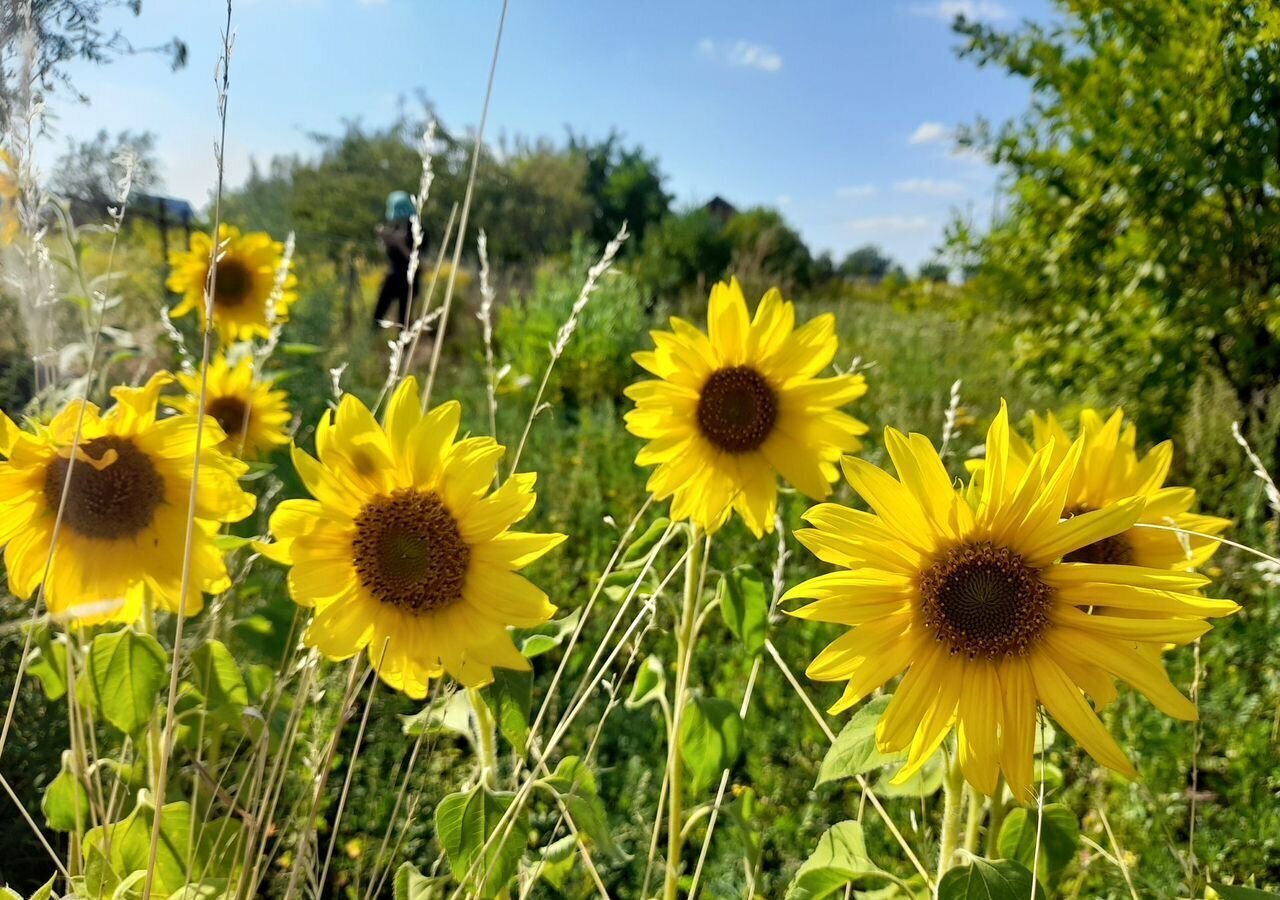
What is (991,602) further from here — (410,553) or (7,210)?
(7,210)

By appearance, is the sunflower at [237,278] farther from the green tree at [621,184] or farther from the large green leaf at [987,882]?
the green tree at [621,184]

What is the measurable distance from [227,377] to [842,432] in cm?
170

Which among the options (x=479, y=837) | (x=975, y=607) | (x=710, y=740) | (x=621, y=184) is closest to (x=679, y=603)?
(x=710, y=740)

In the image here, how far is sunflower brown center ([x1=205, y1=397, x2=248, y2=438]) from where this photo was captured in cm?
220

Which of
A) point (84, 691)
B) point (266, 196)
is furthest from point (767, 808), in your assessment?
point (266, 196)

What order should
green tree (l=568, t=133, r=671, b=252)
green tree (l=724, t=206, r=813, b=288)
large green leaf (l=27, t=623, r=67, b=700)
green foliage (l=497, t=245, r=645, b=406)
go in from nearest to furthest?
large green leaf (l=27, t=623, r=67, b=700) < green foliage (l=497, t=245, r=645, b=406) < green tree (l=724, t=206, r=813, b=288) < green tree (l=568, t=133, r=671, b=252)

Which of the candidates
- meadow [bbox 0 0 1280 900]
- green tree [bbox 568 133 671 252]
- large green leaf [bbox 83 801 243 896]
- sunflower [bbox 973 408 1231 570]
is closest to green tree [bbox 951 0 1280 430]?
meadow [bbox 0 0 1280 900]

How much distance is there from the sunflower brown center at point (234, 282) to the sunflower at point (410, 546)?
244 centimetres

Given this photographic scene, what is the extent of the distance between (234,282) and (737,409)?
2420 mm

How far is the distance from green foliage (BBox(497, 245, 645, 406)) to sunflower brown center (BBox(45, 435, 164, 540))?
145 inches

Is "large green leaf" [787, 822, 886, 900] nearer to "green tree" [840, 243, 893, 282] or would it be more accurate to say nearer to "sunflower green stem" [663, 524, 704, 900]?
"sunflower green stem" [663, 524, 704, 900]

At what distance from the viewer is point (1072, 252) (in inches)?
136

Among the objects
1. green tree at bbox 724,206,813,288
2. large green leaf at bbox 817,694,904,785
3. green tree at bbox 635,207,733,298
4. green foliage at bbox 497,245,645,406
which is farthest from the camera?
green tree at bbox 724,206,813,288

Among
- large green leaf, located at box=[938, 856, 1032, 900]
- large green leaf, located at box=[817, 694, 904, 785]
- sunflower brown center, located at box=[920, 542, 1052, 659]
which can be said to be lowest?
large green leaf, located at box=[938, 856, 1032, 900]
